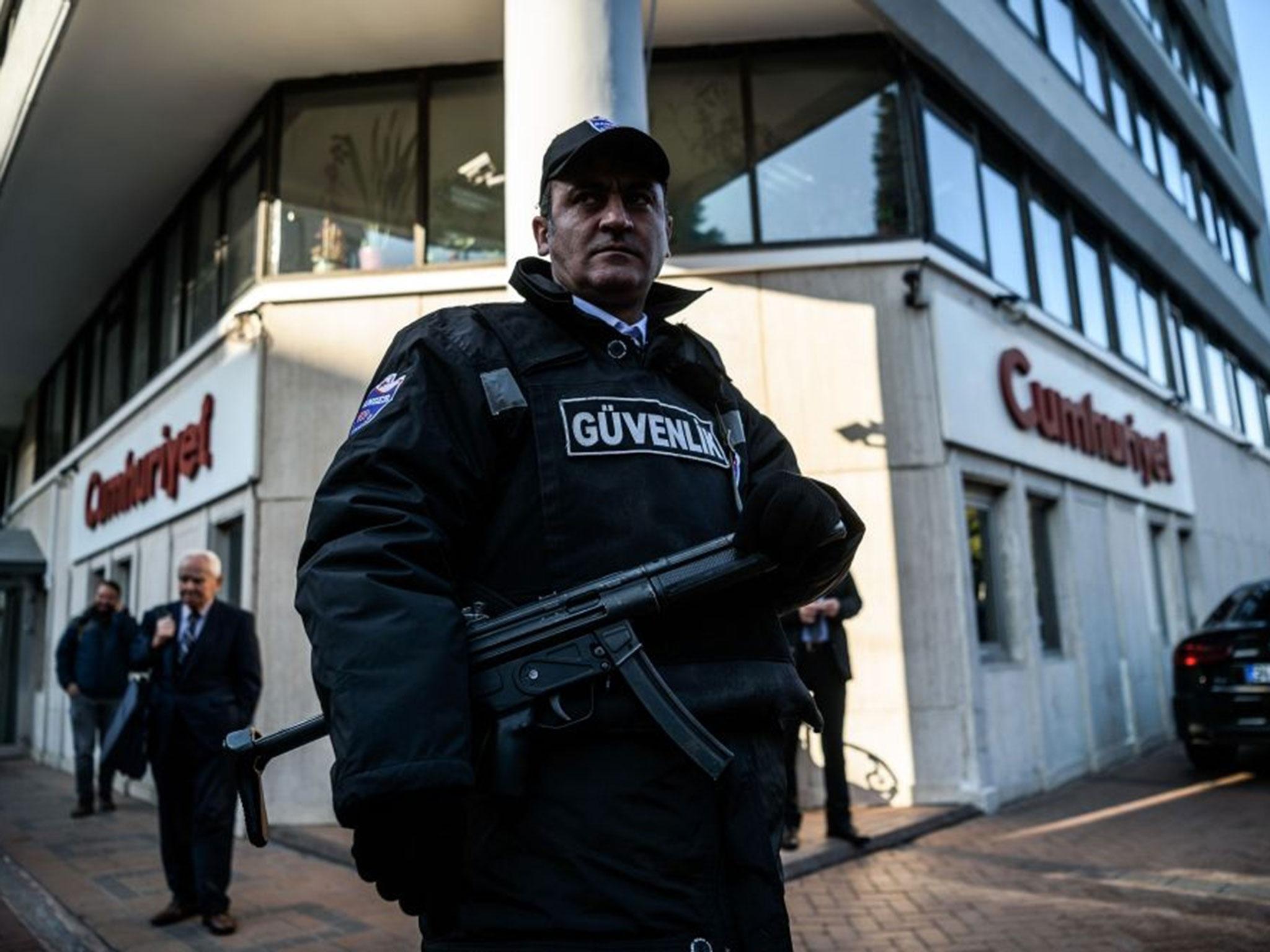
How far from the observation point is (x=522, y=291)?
6.26 feet

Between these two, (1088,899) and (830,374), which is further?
(830,374)

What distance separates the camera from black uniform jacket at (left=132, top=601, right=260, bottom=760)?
205 inches

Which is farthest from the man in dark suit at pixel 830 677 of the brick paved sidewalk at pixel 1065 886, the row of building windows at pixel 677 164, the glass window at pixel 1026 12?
the glass window at pixel 1026 12

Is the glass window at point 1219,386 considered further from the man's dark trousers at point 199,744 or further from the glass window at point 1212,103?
the man's dark trousers at point 199,744

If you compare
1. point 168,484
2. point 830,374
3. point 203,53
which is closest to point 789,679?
point 830,374

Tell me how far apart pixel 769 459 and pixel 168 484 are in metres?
9.76

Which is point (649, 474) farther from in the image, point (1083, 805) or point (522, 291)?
point (1083, 805)

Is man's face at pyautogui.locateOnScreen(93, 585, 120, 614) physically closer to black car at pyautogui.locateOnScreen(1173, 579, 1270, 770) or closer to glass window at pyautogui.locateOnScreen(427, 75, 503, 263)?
glass window at pyautogui.locateOnScreen(427, 75, 503, 263)

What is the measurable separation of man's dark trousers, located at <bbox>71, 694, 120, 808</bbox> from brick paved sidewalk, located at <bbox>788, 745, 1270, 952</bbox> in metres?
6.70

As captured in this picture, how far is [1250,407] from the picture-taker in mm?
19516

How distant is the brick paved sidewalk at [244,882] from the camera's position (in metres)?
4.81

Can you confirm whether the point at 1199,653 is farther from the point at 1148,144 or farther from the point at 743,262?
the point at 1148,144

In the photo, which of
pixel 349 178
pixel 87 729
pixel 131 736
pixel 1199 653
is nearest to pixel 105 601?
pixel 87 729

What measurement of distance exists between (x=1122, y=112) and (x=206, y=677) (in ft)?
47.7
